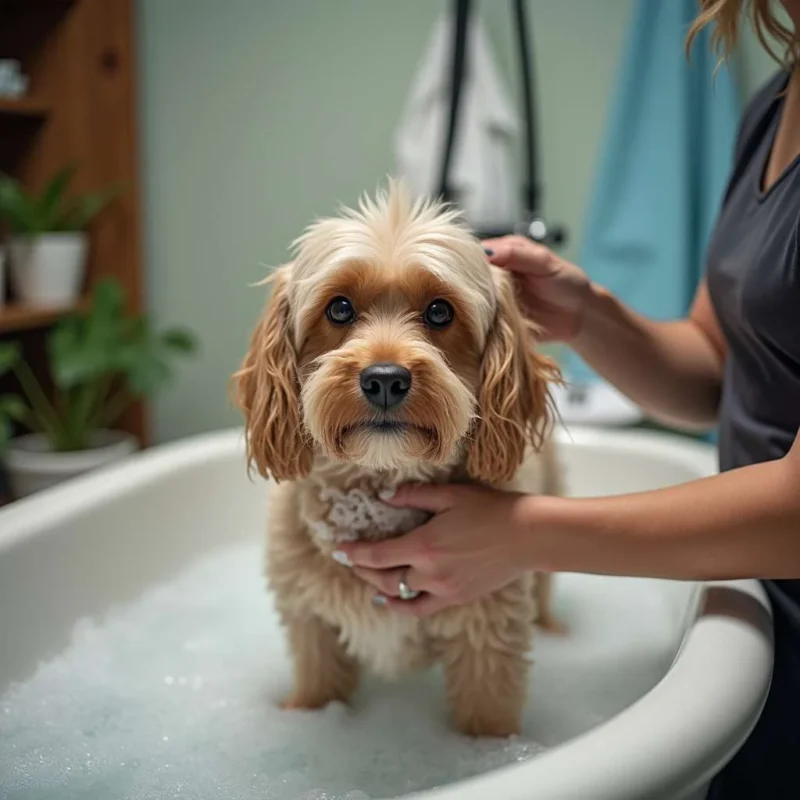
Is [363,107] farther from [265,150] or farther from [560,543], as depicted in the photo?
[560,543]

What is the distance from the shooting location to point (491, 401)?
1052mm

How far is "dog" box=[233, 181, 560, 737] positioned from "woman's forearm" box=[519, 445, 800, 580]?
108 millimetres

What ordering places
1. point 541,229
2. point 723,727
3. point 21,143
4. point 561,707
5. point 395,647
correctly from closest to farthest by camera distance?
point 723,727
point 395,647
point 561,707
point 541,229
point 21,143

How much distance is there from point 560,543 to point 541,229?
106cm

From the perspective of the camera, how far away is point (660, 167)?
2.24 meters

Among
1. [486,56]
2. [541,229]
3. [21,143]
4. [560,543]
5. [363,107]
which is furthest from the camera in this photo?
[21,143]

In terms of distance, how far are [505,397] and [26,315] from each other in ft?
5.91

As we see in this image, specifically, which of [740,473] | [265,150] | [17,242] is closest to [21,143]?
[17,242]

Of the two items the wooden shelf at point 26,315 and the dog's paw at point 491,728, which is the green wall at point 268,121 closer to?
the wooden shelf at point 26,315

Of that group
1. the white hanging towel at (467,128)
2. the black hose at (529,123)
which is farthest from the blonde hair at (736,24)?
the white hanging towel at (467,128)

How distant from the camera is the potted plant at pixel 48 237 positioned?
246 centimetres

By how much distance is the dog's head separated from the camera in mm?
932

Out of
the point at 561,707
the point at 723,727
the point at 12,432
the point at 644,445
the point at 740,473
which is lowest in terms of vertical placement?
the point at 12,432

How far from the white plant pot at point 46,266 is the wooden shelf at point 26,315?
40 mm
